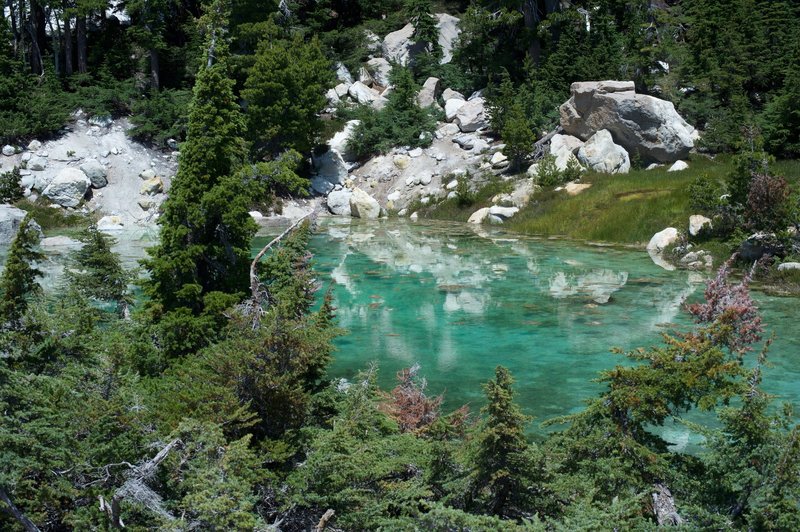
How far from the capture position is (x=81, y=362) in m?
8.02

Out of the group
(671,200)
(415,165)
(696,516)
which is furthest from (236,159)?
(415,165)

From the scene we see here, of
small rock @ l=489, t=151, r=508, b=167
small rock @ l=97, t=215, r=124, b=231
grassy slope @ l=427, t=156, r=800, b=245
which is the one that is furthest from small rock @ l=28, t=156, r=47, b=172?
small rock @ l=489, t=151, r=508, b=167

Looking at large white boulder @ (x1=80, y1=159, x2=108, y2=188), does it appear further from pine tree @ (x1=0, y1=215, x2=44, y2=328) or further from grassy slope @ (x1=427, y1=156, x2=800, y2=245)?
pine tree @ (x1=0, y1=215, x2=44, y2=328)

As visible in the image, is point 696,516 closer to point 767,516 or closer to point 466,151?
point 767,516

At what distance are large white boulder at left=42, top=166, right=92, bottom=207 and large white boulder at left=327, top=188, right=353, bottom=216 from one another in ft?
38.8

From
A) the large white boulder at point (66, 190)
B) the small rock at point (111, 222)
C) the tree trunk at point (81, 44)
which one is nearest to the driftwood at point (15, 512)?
the small rock at point (111, 222)

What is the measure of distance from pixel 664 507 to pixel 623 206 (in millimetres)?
22947

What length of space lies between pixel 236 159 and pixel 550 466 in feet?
22.2

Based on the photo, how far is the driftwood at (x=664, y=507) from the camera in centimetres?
557

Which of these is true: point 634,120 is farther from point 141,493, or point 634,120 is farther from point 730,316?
point 141,493

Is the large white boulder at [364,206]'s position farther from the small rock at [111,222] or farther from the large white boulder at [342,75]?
the large white boulder at [342,75]

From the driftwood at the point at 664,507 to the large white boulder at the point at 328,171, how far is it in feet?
110

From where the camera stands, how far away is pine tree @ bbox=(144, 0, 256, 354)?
9.88 meters

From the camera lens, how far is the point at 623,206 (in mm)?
27406
